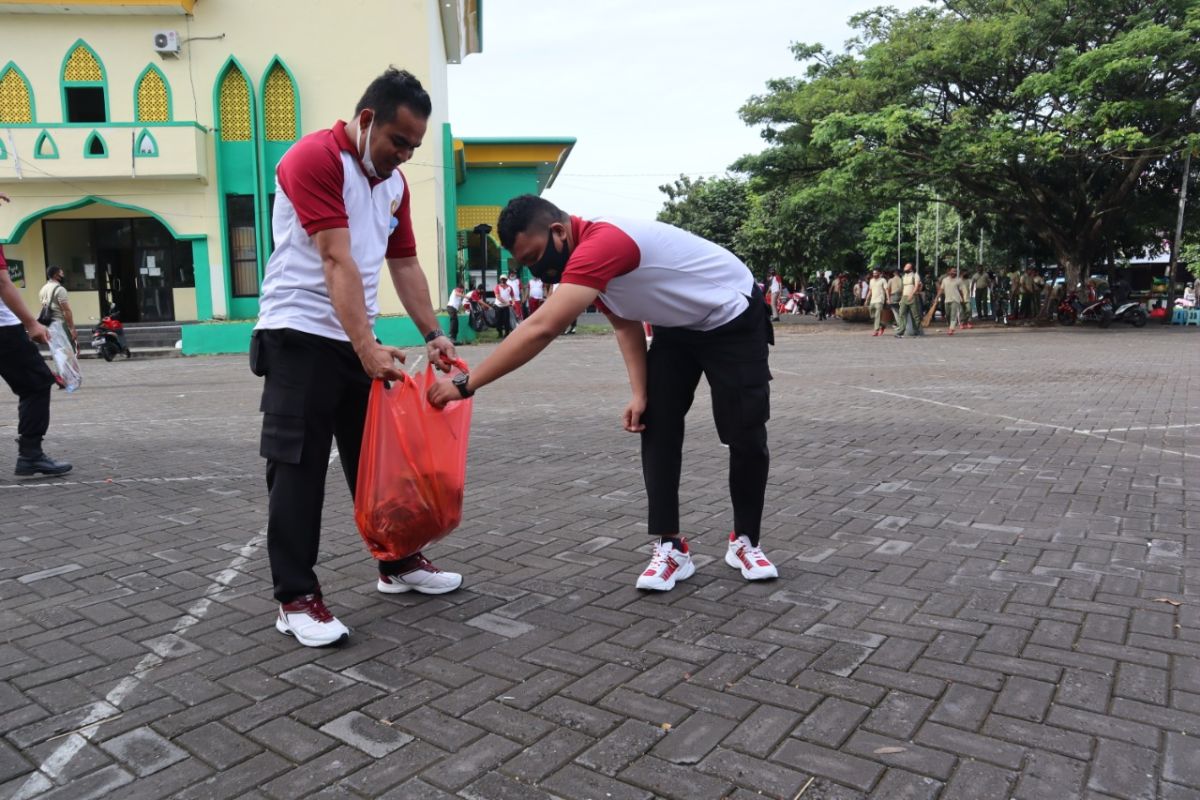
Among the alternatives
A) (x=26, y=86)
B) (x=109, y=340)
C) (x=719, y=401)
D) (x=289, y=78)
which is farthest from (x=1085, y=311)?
(x=26, y=86)

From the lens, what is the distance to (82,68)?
21062mm

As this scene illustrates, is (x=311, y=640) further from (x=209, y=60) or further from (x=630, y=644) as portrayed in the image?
(x=209, y=60)

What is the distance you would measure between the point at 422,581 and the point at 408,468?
0.64 meters

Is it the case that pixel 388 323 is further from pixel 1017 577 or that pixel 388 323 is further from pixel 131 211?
pixel 1017 577

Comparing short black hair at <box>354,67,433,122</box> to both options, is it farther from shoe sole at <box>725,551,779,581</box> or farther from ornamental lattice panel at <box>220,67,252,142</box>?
ornamental lattice panel at <box>220,67,252,142</box>

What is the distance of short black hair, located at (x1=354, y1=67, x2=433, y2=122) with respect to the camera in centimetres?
292

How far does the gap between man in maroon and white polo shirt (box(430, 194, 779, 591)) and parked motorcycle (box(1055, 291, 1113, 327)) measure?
23.1 metres

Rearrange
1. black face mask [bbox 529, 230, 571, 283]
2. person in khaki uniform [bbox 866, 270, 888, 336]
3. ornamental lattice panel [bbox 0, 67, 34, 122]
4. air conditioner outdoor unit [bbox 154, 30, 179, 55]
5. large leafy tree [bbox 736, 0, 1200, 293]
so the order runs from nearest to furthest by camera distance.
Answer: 1. black face mask [bbox 529, 230, 571, 283]
2. large leafy tree [bbox 736, 0, 1200, 293]
3. air conditioner outdoor unit [bbox 154, 30, 179, 55]
4. ornamental lattice panel [bbox 0, 67, 34, 122]
5. person in khaki uniform [bbox 866, 270, 888, 336]

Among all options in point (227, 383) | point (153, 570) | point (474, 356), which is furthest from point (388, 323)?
point (153, 570)

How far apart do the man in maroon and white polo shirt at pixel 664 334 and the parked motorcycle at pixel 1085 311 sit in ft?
75.8

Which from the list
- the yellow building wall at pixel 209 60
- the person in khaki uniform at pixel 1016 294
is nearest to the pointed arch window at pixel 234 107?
the yellow building wall at pixel 209 60

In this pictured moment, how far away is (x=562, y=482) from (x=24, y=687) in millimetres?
3277

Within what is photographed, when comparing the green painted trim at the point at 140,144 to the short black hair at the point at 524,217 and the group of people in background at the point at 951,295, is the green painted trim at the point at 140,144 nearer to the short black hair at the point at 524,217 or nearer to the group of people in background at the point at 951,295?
the group of people in background at the point at 951,295

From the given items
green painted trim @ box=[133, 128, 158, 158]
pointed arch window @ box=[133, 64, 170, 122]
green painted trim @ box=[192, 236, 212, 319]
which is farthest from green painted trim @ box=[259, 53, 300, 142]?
green painted trim @ box=[192, 236, 212, 319]
